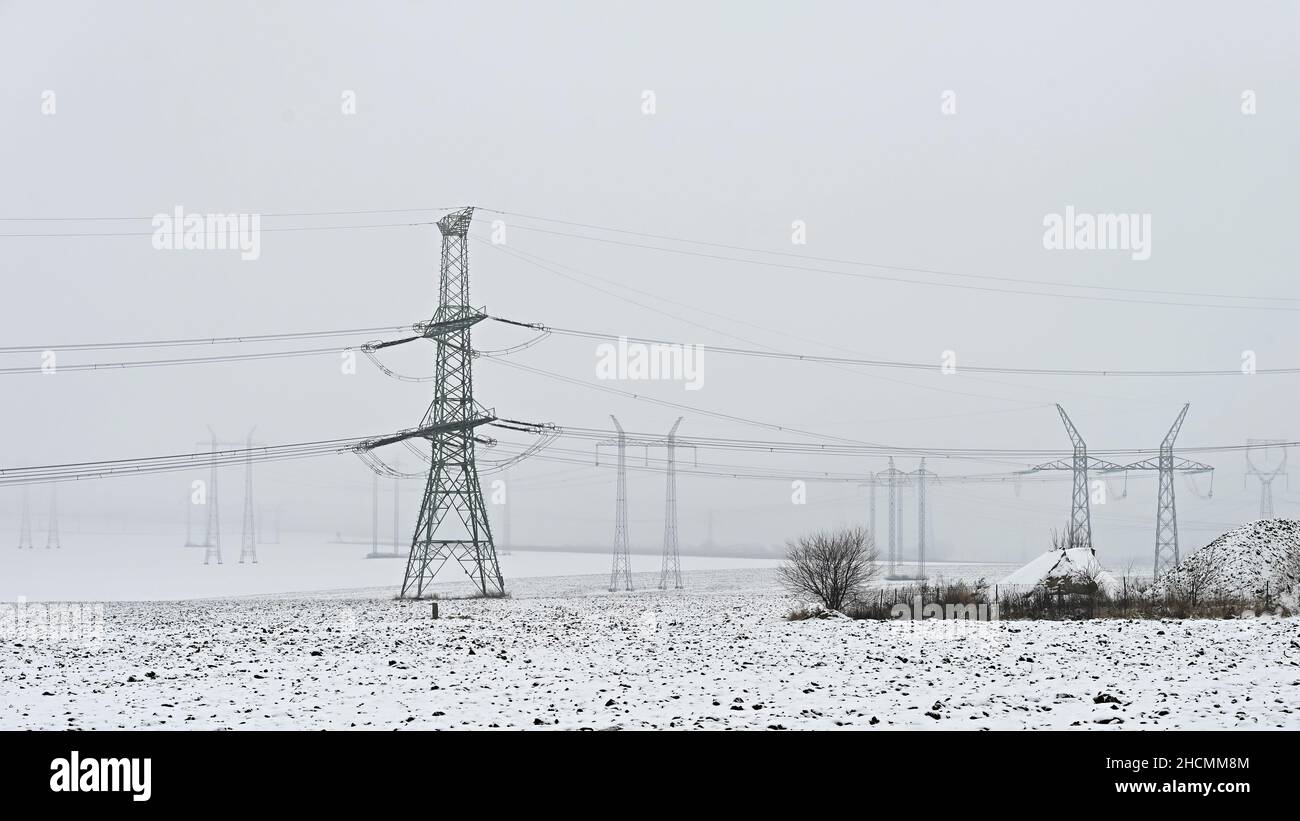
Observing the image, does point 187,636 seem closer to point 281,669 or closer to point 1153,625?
point 281,669

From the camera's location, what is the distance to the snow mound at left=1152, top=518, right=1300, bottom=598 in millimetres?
38250

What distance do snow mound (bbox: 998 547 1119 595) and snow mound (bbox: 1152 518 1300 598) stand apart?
3376mm

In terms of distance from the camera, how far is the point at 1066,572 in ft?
153

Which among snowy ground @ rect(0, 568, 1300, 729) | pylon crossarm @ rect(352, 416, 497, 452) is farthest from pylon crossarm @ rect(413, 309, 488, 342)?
snowy ground @ rect(0, 568, 1300, 729)

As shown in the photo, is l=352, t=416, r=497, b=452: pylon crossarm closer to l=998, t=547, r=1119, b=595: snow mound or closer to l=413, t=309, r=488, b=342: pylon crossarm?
l=413, t=309, r=488, b=342: pylon crossarm

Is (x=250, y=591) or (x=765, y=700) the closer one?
(x=765, y=700)

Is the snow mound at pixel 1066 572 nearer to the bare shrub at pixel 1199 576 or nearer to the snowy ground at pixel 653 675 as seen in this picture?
the bare shrub at pixel 1199 576

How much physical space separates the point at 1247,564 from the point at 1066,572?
8.40 metres

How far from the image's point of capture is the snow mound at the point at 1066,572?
45406 millimetres

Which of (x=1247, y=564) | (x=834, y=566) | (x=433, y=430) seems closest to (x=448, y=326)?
(x=433, y=430)

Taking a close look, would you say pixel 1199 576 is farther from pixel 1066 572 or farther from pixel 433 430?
pixel 433 430

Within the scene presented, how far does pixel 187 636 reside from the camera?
28.0m
